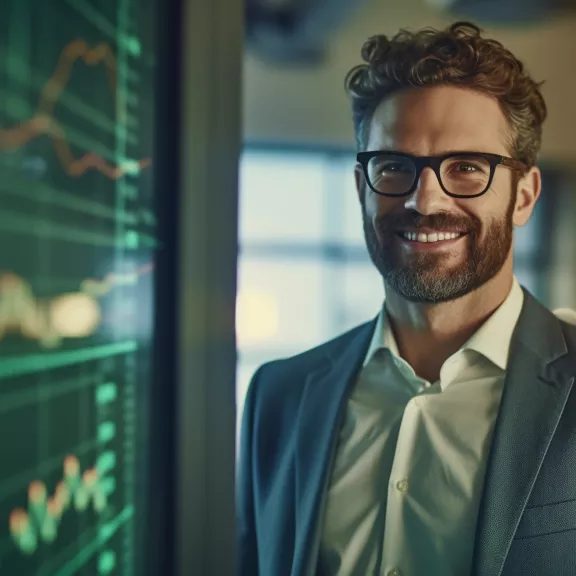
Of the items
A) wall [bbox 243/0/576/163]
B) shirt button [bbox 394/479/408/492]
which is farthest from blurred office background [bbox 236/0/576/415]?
shirt button [bbox 394/479/408/492]

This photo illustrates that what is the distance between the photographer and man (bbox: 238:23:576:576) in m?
0.44

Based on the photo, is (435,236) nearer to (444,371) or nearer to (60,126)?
(444,371)

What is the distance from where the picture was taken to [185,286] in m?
0.34

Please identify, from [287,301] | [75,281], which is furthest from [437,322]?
[287,301]

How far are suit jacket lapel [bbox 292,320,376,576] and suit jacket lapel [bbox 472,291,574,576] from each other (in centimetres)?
12

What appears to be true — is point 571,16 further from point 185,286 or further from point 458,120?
point 185,286

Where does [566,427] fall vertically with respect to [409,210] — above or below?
below

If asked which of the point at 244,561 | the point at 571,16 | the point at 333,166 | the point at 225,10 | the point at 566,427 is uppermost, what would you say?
the point at 333,166

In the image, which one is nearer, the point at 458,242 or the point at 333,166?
the point at 458,242

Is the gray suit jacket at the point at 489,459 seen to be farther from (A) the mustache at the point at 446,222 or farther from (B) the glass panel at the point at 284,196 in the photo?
(B) the glass panel at the point at 284,196

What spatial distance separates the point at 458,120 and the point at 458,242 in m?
0.08

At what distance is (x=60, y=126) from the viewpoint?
10.8 inches

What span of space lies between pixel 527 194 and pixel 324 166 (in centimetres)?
234

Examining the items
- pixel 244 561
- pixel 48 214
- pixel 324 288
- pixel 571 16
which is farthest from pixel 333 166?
pixel 48 214
